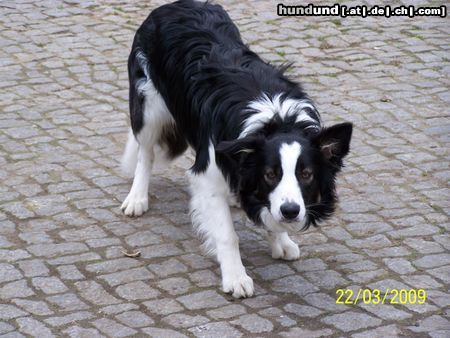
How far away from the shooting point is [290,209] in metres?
5.54

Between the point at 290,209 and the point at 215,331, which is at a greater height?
the point at 290,209

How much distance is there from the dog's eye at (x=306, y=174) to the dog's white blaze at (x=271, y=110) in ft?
1.28

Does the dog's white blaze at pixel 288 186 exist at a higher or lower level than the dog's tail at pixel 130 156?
higher

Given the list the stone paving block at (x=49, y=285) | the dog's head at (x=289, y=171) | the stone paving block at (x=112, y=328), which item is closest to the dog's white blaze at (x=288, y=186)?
the dog's head at (x=289, y=171)

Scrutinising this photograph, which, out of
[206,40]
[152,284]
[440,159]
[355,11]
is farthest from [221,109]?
[355,11]

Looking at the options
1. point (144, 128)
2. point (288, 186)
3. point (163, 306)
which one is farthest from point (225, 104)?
point (163, 306)

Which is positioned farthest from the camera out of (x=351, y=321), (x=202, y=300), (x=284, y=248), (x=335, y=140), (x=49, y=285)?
(x=284, y=248)

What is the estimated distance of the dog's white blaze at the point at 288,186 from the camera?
18.2 feet

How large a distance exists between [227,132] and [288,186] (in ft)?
2.28

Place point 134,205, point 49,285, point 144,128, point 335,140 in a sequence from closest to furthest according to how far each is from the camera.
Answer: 1. point 335,140
2. point 49,285
3. point 134,205
4. point 144,128

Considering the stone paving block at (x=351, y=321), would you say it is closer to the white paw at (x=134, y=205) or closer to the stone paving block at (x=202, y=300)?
the stone paving block at (x=202, y=300)

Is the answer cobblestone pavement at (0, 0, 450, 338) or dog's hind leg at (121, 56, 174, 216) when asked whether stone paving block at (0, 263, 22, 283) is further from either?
dog's hind leg at (121, 56, 174, 216)

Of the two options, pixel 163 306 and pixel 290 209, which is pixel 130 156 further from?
pixel 290 209

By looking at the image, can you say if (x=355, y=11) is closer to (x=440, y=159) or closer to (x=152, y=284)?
(x=440, y=159)
